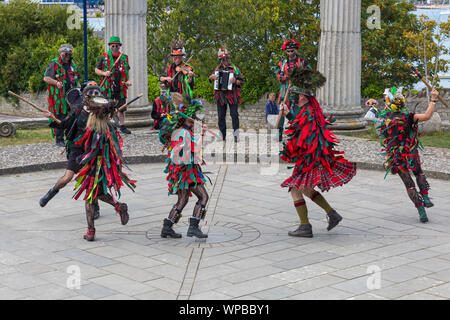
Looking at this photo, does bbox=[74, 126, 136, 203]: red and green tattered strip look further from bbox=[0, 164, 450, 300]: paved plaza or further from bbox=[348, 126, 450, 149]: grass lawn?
bbox=[348, 126, 450, 149]: grass lawn

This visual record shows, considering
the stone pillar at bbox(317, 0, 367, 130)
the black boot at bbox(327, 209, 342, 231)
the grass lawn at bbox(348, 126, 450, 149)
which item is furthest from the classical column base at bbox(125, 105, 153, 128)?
the black boot at bbox(327, 209, 342, 231)

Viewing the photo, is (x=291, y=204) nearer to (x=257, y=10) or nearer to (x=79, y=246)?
(x=79, y=246)

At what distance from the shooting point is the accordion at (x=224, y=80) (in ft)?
46.9

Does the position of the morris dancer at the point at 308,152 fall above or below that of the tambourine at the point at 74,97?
below

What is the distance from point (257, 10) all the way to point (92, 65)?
5.38m

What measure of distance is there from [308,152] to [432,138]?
7876 mm

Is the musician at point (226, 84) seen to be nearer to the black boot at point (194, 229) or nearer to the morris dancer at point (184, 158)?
the morris dancer at point (184, 158)

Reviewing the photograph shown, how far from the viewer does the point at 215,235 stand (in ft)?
28.5

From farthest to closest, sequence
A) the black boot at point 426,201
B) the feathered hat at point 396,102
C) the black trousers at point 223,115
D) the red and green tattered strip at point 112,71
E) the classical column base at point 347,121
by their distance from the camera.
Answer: the classical column base at point 347,121, the red and green tattered strip at point 112,71, the black trousers at point 223,115, the black boot at point 426,201, the feathered hat at point 396,102

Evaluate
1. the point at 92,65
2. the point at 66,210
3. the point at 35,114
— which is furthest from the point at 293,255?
the point at 35,114

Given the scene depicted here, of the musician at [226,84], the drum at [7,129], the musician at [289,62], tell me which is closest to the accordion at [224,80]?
the musician at [226,84]

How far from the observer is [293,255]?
7867mm

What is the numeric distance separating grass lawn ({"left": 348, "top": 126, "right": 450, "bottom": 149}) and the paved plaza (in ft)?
11.4

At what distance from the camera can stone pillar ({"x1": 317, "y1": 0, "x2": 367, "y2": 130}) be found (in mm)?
15445
